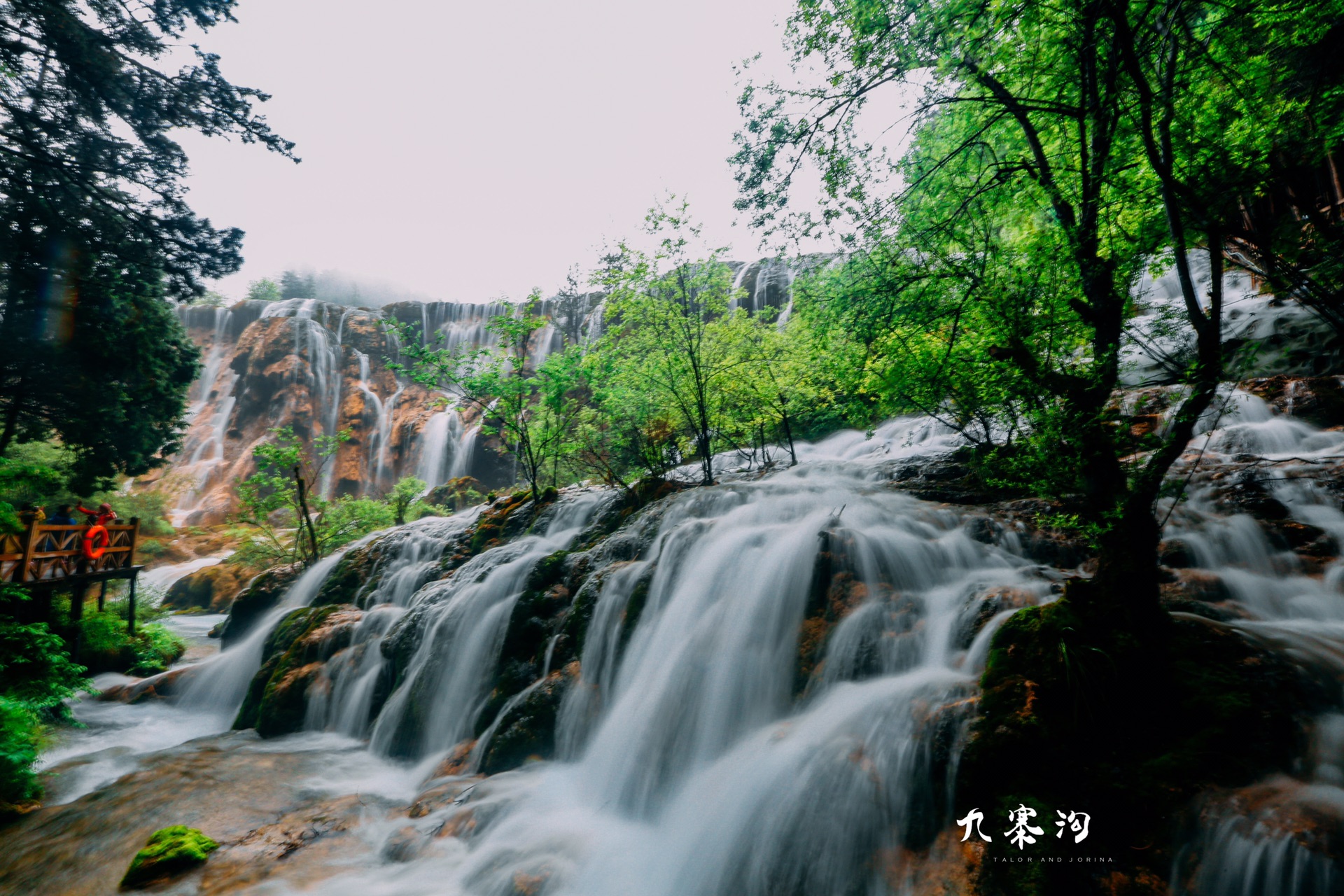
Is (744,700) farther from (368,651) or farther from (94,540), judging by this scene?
(94,540)

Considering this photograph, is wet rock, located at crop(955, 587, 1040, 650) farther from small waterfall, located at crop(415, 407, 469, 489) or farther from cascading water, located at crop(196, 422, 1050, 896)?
small waterfall, located at crop(415, 407, 469, 489)

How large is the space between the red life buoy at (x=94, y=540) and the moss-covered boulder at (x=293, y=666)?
20.5 feet

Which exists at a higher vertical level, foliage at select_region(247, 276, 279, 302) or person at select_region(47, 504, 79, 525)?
foliage at select_region(247, 276, 279, 302)

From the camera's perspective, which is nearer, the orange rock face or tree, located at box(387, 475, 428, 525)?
tree, located at box(387, 475, 428, 525)

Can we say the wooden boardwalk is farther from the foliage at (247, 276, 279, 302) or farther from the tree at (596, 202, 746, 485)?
the foliage at (247, 276, 279, 302)

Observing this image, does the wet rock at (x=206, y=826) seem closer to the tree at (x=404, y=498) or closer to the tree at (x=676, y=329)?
the tree at (x=676, y=329)

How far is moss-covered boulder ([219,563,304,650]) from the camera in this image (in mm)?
14242

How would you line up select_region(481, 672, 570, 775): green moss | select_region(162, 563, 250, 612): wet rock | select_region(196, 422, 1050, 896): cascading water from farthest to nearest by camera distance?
select_region(162, 563, 250, 612): wet rock
select_region(481, 672, 570, 775): green moss
select_region(196, 422, 1050, 896): cascading water

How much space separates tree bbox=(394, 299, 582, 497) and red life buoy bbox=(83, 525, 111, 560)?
8.81m

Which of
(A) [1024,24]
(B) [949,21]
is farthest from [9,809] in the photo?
(A) [1024,24]

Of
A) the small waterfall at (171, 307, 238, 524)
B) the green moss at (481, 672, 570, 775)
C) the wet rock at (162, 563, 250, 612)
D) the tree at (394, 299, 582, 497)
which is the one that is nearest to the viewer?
the green moss at (481, 672, 570, 775)

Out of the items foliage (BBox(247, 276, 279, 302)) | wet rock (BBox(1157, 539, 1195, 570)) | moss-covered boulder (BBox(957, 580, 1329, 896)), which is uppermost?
foliage (BBox(247, 276, 279, 302))

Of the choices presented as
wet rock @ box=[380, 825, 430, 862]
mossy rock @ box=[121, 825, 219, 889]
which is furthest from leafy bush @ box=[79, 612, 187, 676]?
wet rock @ box=[380, 825, 430, 862]

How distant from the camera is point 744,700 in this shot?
17.6 feet
